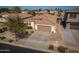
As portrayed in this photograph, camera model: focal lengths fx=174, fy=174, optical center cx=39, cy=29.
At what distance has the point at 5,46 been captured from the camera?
9.99ft

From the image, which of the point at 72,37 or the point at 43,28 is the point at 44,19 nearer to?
the point at 43,28

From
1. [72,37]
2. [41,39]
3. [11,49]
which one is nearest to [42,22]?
[41,39]

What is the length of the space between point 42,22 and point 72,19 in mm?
527

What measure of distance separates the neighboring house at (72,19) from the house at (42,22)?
9.0 inches

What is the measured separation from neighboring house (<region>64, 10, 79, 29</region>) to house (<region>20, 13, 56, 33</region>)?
0.23 meters

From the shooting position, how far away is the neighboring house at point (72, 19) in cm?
303

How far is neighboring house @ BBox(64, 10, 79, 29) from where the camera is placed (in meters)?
3.03

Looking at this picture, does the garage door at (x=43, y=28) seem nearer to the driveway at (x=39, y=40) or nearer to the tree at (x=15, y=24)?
the driveway at (x=39, y=40)

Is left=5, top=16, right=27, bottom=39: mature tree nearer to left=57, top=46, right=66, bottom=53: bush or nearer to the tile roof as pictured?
the tile roof
